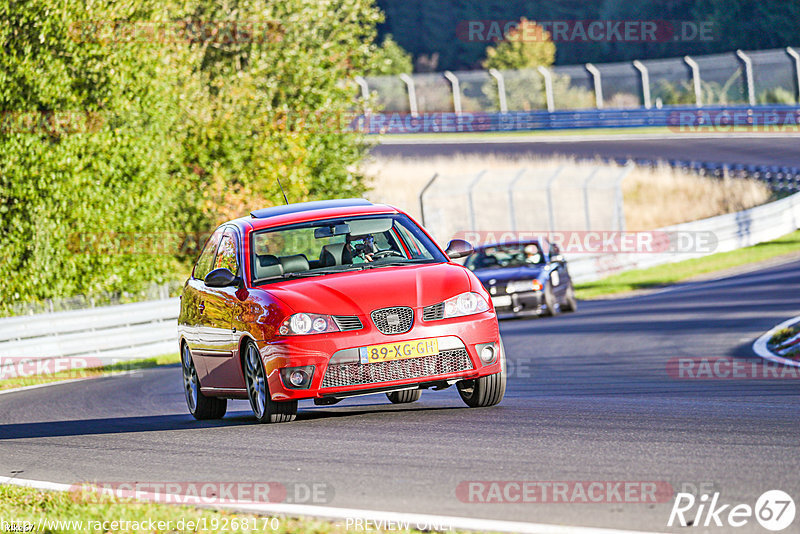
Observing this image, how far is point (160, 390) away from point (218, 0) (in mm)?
18487

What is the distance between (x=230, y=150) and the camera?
98.5 feet

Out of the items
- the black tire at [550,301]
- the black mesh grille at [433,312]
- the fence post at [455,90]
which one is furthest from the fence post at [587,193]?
the black mesh grille at [433,312]

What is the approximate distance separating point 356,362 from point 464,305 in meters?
0.93

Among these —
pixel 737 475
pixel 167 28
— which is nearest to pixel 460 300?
pixel 737 475

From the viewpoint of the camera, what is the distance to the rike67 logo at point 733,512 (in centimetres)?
537

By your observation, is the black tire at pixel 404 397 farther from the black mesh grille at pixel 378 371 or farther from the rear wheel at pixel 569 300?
the rear wheel at pixel 569 300

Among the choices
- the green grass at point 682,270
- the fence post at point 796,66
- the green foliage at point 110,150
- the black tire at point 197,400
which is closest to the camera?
the black tire at point 197,400

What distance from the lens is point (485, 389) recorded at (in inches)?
378

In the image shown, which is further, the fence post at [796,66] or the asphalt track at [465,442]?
the fence post at [796,66]

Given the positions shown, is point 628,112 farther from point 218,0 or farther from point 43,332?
point 43,332

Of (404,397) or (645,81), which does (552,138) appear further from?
(404,397)

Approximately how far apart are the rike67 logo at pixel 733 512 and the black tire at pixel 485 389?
3711mm

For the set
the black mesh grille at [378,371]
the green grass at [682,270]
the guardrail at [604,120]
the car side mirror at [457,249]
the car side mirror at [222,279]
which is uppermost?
the guardrail at [604,120]

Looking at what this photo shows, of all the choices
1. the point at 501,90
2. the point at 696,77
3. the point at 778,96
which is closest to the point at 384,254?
the point at 778,96
